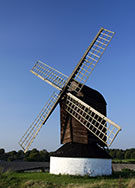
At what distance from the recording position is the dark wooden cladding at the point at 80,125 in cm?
1655

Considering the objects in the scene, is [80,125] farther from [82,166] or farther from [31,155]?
[31,155]

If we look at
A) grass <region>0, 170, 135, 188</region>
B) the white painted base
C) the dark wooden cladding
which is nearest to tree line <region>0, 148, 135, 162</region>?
the white painted base

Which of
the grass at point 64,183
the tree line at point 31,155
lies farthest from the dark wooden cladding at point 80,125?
the tree line at point 31,155

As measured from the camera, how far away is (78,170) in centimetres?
1532

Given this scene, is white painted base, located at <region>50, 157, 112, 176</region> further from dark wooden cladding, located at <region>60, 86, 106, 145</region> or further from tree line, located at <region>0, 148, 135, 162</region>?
tree line, located at <region>0, 148, 135, 162</region>

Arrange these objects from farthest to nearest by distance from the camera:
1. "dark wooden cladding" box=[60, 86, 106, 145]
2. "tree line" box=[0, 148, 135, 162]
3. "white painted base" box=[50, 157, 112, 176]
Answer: "tree line" box=[0, 148, 135, 162], "dark wooden cladding" box=[60, 86, 106, 145], "white painted base" box=[50, 157, 112, 176]

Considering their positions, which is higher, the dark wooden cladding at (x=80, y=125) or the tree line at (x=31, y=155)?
the dark wooden cladding at (x=80, y=125)

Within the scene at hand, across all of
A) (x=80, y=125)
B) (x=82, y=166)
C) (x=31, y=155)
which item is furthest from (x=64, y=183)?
(x=31, y=155)

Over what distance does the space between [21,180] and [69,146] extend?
16.3 feet

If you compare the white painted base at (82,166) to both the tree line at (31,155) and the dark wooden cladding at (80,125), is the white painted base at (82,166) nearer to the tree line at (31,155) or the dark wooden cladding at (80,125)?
the dark wooden cladding at (80,125)

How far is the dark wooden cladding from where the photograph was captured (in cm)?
1655

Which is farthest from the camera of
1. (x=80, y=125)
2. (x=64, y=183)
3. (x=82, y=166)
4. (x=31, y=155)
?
(x=31, y=155)

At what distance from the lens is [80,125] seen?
55.3 ft

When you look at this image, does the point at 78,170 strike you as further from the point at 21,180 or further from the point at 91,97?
the point at 91,97
